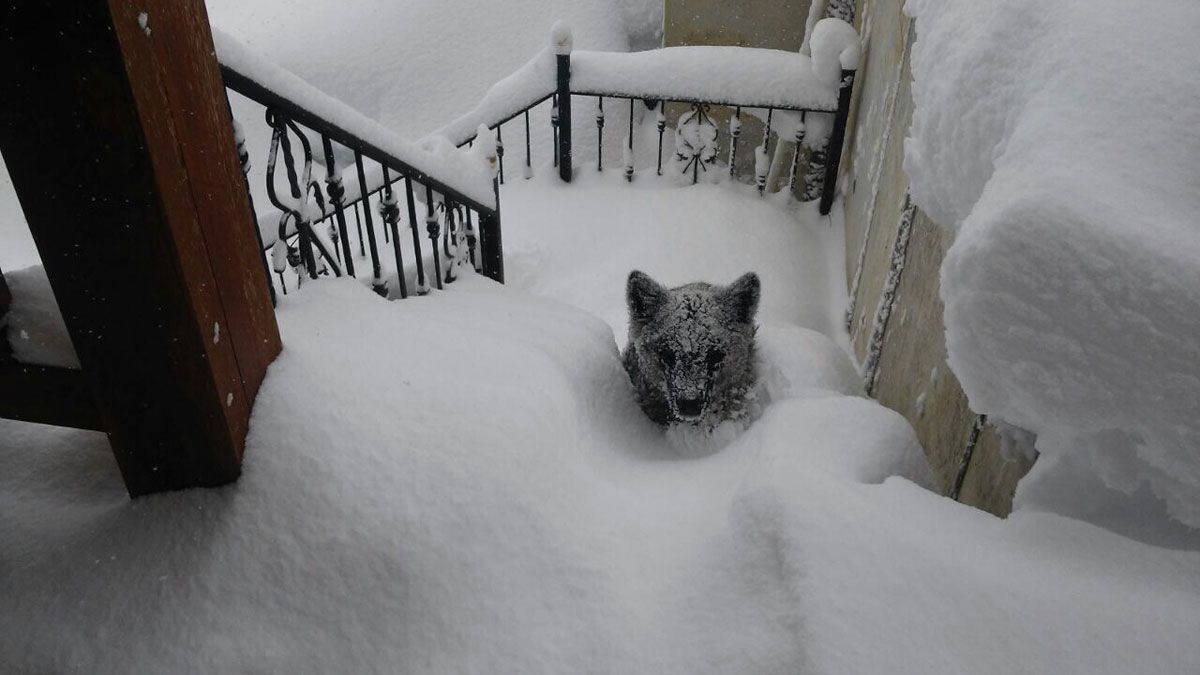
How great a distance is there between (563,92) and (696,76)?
47.6 inches

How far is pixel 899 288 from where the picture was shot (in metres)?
3.31

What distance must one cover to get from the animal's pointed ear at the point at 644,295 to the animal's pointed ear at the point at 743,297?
1.02 ft

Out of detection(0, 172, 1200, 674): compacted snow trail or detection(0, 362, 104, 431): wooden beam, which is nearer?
detection(0, 172, 1200, 674): compacted snow trail

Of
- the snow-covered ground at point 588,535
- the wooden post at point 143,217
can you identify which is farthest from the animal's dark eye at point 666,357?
the wooden post at point 143,217

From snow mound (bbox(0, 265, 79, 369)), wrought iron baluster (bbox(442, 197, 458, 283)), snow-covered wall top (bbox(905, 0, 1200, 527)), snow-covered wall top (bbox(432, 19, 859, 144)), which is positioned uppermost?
snow-covered wall top (bbox(905, 0, 1200, 527))

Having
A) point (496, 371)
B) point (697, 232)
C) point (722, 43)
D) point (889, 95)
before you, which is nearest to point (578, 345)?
point (496, 371)

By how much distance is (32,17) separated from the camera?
1.22 metres

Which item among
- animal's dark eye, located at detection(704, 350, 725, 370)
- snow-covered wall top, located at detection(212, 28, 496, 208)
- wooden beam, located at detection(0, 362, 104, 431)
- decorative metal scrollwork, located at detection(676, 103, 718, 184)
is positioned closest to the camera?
wooden beam, located at detection(0, 362, 104, 431)

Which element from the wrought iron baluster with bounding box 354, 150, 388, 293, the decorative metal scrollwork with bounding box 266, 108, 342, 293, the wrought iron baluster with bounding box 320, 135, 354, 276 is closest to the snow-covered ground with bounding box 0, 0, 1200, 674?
the decorative metal scrollwork with bounding box 266, 108, 342, 293

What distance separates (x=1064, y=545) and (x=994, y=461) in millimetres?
486

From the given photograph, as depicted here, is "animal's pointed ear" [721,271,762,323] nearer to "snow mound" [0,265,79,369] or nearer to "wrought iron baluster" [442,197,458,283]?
"wrought iron baluster" [442,197,458,283]

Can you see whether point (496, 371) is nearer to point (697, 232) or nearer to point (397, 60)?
point (697, 232)

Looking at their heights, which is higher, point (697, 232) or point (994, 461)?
point (994, 461)

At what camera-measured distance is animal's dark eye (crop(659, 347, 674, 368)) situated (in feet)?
11.0
